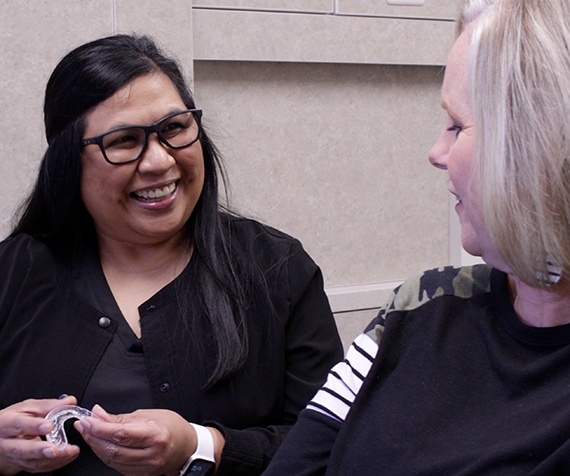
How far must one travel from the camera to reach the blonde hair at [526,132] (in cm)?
111

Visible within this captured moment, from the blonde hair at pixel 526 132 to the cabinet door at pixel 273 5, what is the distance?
1868 mm

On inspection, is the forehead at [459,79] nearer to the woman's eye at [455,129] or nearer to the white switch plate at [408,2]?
the woman's eye at [455,129]

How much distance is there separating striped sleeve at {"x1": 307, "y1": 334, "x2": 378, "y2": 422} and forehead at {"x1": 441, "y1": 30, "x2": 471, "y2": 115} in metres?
0.40

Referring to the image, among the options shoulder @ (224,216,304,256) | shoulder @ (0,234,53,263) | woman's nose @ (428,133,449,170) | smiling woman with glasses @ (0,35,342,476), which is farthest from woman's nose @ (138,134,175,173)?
woman's nose @ (428,133,449,170)

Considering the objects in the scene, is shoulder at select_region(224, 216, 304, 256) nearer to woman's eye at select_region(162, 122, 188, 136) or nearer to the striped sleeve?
woman's eye at select_region(162, 122, 188, 136)

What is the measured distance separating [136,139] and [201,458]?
746mm

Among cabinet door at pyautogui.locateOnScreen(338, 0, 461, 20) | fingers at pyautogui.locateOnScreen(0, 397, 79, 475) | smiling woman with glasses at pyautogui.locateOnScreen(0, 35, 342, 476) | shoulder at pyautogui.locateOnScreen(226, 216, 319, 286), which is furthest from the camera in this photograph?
cabinet door at pyautogui.locateOnScreen(338, 0, 461, 20)

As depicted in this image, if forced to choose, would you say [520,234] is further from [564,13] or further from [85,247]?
[85,247]

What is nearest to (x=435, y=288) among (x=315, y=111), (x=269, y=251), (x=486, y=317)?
(x=486, y=317)

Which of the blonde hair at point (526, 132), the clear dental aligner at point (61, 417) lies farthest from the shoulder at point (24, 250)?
the blonde hair at point (526, 132)

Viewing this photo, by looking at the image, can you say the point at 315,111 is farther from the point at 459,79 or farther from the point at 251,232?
the point at 459,79

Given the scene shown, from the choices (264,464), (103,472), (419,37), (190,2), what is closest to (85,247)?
(103,472)

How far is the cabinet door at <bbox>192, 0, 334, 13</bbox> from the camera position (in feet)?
9.56

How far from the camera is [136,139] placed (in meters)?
2.04
